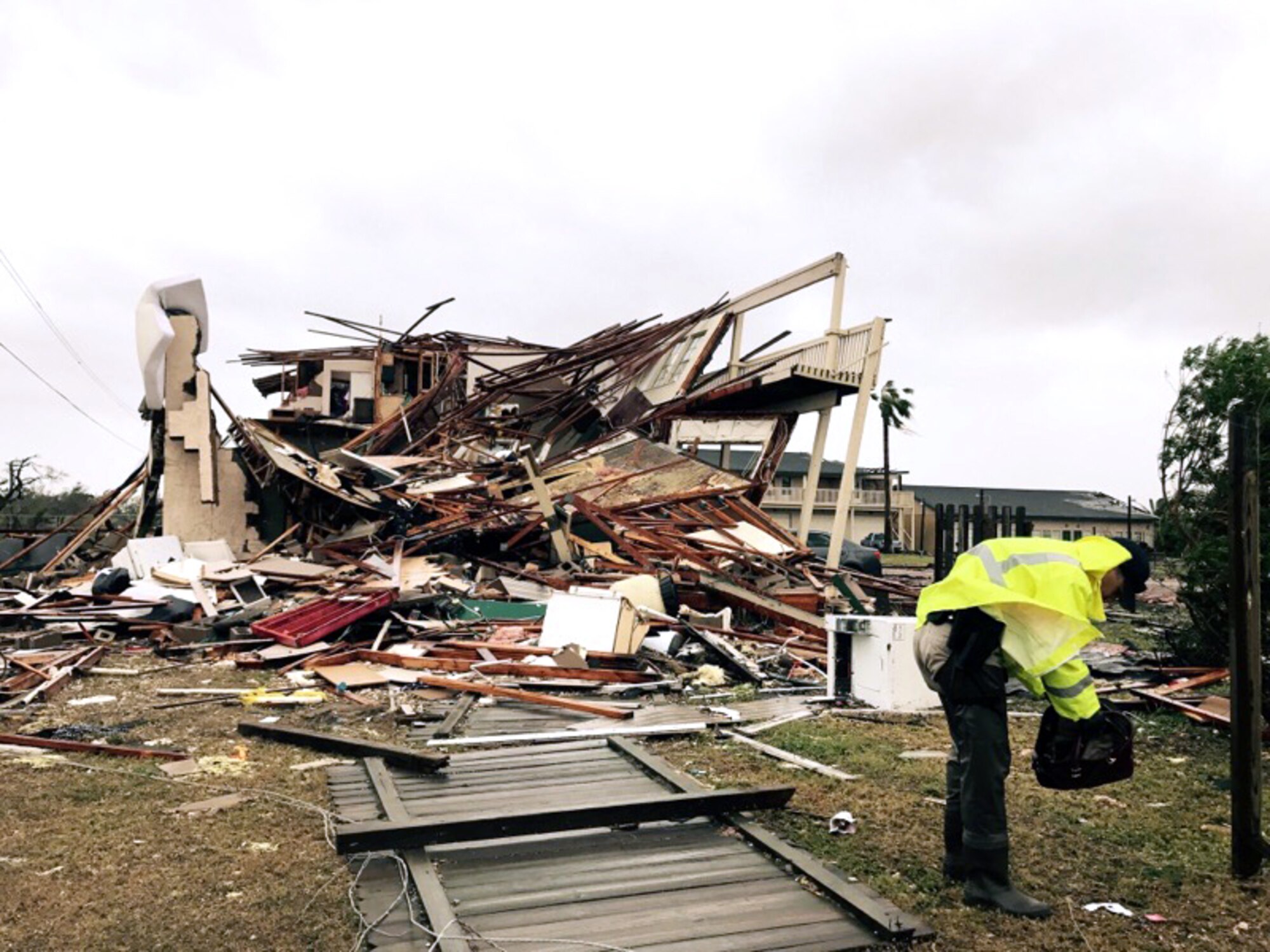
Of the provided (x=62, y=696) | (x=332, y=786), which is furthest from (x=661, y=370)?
(x=332, y=786)

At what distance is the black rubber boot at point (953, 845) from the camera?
Answer: 3.95 meters

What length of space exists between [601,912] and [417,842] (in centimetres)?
96

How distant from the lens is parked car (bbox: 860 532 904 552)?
4149cm

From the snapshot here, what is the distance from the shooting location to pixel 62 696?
8148 mm

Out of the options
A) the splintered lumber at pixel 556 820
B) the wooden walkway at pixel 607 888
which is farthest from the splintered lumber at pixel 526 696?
the splintered lumber at pixel 556 820

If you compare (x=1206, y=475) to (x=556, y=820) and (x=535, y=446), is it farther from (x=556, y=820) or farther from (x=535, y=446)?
(x=535, y=446)

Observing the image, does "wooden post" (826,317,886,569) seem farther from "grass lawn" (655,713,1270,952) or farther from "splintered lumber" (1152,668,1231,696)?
"grass lawn" (655,713,1270,952)

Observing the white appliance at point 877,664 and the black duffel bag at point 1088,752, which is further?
the white appliance at point 877,664

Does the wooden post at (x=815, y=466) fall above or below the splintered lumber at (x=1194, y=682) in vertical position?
above

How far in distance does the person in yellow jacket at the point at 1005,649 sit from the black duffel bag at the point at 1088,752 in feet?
0.12

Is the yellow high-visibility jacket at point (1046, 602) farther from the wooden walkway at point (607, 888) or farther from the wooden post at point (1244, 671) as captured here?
the wooden walkway at point (607, 888)

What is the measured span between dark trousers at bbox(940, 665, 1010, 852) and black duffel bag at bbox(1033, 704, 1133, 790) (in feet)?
0.61

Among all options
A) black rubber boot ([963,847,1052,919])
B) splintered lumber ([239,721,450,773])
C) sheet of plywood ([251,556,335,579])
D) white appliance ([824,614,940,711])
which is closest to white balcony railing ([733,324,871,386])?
sheet of plywood ([251,556,335,579])

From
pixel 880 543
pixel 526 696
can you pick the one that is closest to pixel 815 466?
pixel 526 696
